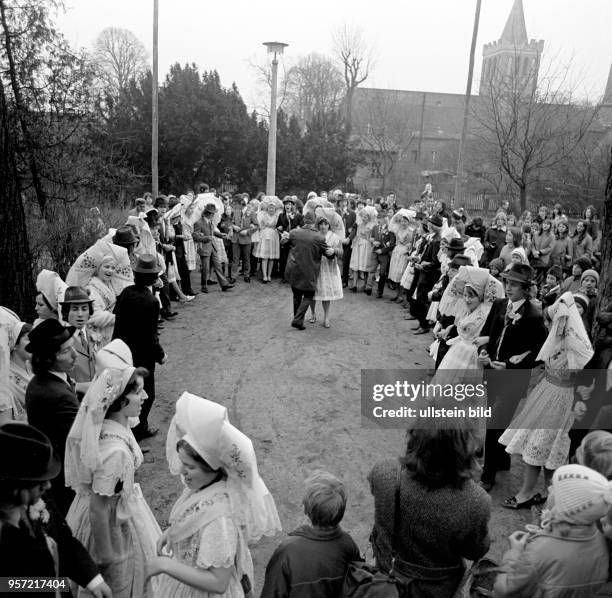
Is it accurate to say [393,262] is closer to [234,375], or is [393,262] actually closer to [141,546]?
[234,375]

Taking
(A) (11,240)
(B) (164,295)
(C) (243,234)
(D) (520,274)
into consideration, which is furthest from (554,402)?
(C) (243,234)

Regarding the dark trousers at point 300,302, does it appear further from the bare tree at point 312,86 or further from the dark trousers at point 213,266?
the bare tree at point 312,86

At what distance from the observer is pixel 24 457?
2092mm

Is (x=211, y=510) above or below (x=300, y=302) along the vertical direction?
above

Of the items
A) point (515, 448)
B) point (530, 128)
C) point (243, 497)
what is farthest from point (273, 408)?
point (530, 128)

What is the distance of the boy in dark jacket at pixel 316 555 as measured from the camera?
7.71 ft

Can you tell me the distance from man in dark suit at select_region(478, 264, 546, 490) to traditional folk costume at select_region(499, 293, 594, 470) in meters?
0.23

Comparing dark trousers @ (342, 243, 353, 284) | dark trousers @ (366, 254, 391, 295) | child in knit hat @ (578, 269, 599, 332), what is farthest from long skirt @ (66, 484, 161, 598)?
dark trousers @ (342, 243, 353, 284)

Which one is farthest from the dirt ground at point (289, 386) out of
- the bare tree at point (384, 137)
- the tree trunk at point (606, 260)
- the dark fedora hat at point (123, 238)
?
the bare tree at point (384, 137)

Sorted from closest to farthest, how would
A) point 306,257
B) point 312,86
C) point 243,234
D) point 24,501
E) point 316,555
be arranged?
point 24,501, point 316,555, point 306,257, point 243,234, point 312,86

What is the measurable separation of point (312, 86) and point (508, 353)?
49.8 meters

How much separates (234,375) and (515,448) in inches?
149

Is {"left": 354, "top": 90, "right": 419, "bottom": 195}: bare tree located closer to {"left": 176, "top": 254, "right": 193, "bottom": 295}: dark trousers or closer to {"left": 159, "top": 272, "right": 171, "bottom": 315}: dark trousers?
{"left": 176, "top": 254, "right": 193, "bottom": 295}: dark trousers

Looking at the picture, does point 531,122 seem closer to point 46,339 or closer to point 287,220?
point 287,220
